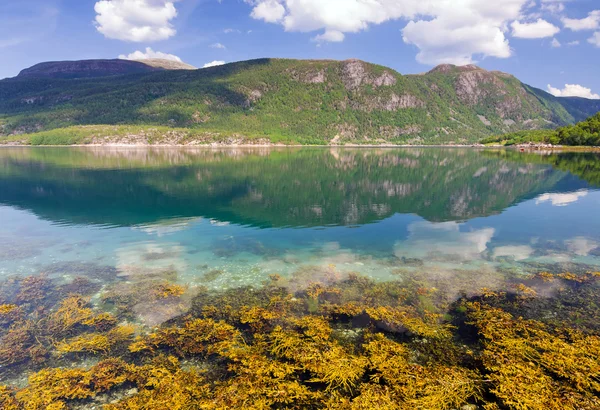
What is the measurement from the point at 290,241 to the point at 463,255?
1302 centimetres

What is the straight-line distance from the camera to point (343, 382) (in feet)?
31.2

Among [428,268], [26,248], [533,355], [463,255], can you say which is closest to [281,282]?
[428,268]

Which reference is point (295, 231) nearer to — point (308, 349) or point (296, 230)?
point (296, 230)

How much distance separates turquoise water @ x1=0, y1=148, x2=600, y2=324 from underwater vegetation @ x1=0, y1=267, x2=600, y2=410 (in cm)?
261

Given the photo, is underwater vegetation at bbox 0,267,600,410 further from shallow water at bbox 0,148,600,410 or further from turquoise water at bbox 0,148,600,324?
turquoise water at bbox 0,148,600,324

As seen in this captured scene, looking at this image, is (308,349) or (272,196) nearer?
(308,349)

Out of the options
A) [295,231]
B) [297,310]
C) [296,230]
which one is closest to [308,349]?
[297,310]

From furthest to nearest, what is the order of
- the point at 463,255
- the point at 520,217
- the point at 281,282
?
the point at 520,217
the point at 463,255
the point at 281,282

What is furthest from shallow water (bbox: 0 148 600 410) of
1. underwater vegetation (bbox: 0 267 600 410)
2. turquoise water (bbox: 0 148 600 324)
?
turquoise water (bbox: 0 148 600 324)

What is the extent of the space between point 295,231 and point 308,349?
17.1 meters

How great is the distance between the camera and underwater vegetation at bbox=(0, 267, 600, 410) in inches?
355

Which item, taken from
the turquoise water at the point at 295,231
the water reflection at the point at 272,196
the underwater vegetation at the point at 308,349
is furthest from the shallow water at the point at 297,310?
the water reflection at the point at 272,196

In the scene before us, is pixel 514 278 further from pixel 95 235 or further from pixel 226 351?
pixel 95 235

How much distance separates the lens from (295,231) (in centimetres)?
2789
